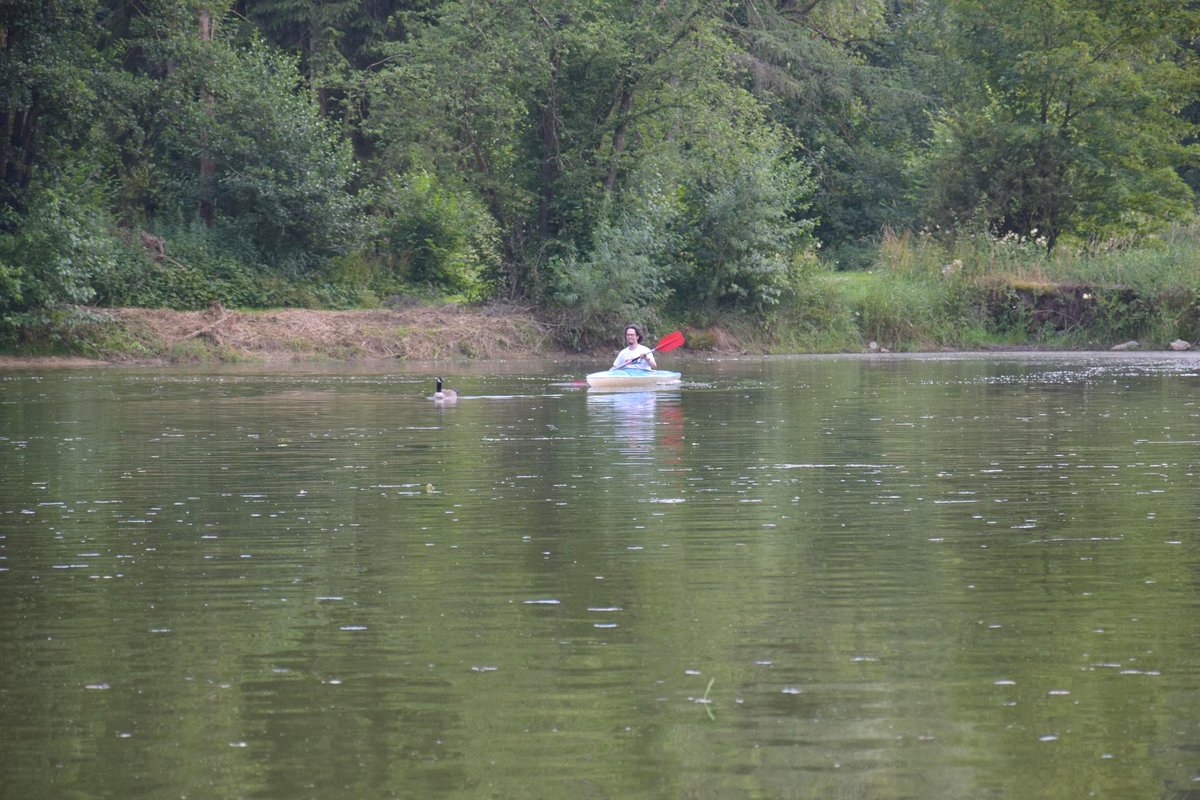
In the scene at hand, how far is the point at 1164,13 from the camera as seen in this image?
29219 mm

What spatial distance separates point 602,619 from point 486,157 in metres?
35.4

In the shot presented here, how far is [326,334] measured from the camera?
40.9 metres

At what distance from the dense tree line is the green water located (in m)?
21.8

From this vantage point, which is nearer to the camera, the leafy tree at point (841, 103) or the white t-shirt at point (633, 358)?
the white t-shirt at point (633, 358)

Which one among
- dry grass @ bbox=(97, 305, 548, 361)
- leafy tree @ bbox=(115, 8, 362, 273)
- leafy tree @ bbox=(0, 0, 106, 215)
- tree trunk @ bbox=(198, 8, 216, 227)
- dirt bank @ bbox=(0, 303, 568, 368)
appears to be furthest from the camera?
tree trunk @ bbox=(198, 8, 216, 227)

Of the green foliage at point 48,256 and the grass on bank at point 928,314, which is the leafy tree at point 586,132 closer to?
the grass on bank at point 928,314

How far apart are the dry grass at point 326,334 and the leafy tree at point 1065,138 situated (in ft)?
45.5

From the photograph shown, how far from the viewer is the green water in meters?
6.38

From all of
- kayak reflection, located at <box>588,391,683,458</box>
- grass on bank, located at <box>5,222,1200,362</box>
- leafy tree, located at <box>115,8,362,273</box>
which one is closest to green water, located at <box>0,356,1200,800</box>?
kayak reflection, located at <box>588,391,683,458</box>

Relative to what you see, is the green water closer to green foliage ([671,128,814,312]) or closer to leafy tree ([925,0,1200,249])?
green foliage ([671,128,814,312])

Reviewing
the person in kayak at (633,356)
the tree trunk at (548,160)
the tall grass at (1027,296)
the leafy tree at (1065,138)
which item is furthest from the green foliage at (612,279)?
the person in kayak at (633,356)

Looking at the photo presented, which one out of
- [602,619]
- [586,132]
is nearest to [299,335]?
[586,132]

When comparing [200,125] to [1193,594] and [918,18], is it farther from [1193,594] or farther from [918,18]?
[1193,594]

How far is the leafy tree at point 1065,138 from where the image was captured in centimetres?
4706
